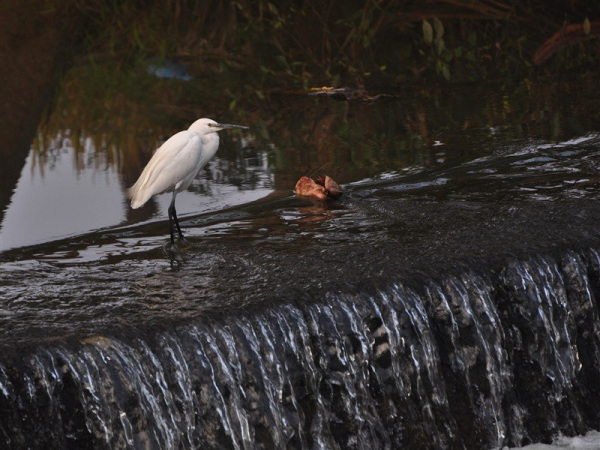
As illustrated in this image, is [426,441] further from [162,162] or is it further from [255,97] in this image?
[255,97]

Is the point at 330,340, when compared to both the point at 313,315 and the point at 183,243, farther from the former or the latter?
the point at 183,243

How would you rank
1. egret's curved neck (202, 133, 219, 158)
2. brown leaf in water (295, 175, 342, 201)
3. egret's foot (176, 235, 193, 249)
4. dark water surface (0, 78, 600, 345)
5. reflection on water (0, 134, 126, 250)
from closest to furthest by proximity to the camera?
1. dark water surface (0, 78, 600, 345)
2. egret's foot (176, 235, 193, 249)
3. egret's curved neck (202, 133, 219, 158)
4. reflection on water (0, 134, 126, 250)
5. brown leaf in water (295, 175, 342, 201)

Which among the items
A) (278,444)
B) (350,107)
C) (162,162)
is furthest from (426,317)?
(350,107)

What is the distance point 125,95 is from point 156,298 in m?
5.24

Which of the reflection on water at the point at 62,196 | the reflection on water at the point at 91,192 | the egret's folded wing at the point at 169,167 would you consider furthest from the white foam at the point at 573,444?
the reflection on water at the point at 62,196

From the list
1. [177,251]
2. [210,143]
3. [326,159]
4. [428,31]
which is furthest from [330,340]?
[428,31]

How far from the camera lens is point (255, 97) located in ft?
26.6

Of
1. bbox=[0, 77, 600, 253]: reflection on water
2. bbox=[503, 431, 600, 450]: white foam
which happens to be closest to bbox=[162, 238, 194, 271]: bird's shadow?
bbox=[0, 77, 600, 253]: reflection on water

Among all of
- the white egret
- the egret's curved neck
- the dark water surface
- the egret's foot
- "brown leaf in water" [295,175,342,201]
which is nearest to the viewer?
the dark water surface

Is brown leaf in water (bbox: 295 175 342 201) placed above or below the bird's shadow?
above

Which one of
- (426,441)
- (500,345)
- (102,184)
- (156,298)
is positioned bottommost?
(426,441)

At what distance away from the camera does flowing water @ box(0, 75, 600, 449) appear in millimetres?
3166

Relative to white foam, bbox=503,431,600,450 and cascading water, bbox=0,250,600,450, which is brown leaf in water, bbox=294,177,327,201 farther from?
white foam, bbox=503,431,600,450

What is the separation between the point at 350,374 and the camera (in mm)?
3553
